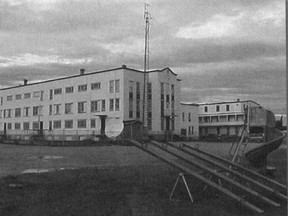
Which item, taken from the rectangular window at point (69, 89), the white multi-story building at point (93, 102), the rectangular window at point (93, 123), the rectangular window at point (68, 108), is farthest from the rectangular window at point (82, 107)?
the rectangular window at point (69, 89)

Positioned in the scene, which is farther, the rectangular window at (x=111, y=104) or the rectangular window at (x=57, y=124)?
the rectangular window at (x=57, y=124)

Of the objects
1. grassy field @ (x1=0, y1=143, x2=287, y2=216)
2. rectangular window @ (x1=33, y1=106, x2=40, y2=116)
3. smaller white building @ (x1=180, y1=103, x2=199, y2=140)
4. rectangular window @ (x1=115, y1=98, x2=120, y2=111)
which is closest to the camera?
grassy field @ (x1=0, y1=143, x2=287, y2=216)

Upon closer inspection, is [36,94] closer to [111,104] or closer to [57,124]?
[111,104]

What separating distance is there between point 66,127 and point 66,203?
152ft

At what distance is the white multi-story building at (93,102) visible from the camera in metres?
39.1

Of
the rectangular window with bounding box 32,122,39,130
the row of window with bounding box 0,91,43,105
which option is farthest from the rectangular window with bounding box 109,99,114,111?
the row of window with bounding box 0,91,43,105

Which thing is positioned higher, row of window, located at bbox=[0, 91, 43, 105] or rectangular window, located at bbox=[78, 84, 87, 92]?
rectangular window, located at bbox=[78, 84, 87, 92]

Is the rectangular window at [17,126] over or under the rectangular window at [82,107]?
under

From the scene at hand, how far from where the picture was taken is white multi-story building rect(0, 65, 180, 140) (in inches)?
1540

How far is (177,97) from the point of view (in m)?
51.6

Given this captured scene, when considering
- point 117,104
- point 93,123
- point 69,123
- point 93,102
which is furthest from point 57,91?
point 93,123

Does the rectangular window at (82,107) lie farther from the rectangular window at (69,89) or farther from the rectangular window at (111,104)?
the rectangular window at (69,89)

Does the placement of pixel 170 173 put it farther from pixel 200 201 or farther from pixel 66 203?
pixel 66 203

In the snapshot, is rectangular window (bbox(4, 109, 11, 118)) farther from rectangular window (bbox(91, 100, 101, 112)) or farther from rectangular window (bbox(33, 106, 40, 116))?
rectangular window (bbox(91, 100, 101, 112))
